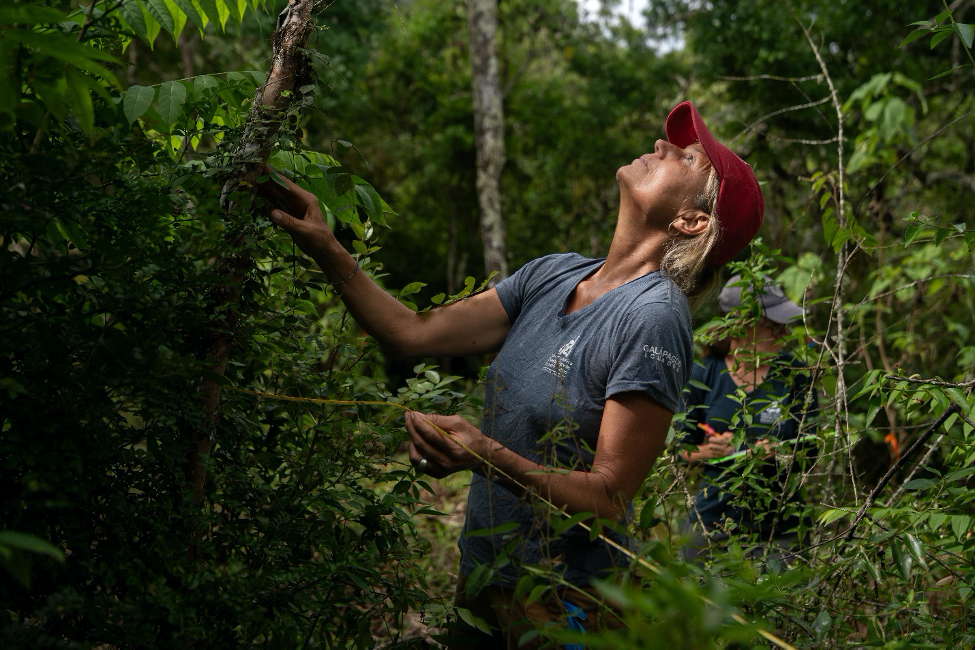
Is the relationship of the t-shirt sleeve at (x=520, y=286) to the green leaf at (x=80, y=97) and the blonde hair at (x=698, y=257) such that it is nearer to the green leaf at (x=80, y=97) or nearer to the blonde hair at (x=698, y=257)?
the blonde hair at (x=698, y=257)

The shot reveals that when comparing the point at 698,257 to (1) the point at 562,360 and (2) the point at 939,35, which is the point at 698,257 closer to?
(1) the point at 562,360

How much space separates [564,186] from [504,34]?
10.5 ft

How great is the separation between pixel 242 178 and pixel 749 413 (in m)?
2.06

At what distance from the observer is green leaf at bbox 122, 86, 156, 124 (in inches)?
58.7

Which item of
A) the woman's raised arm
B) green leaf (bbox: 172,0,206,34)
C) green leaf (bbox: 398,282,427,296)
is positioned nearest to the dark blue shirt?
the woman's raised arm

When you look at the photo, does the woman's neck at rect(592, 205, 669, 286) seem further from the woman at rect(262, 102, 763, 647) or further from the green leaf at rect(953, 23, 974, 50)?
the green leaf at rect(953, 23, 974, 50)

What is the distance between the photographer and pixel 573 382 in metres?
1.84

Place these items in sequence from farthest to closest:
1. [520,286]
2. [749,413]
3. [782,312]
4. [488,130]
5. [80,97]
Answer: [488,130] → [782,312] → [749,413] → [520,286] → [80,97]

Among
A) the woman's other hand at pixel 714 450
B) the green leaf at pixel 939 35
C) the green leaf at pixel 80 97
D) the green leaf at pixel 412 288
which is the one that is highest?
the green leaf at pixel 80 97

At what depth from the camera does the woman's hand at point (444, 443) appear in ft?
5.06

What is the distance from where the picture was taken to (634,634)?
98cm

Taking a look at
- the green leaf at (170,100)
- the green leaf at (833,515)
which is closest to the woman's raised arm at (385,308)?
the green leaf at (170,100)

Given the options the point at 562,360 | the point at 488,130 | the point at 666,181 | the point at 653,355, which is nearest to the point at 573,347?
the point at 562,360

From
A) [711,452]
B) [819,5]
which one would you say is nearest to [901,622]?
[711,452]
